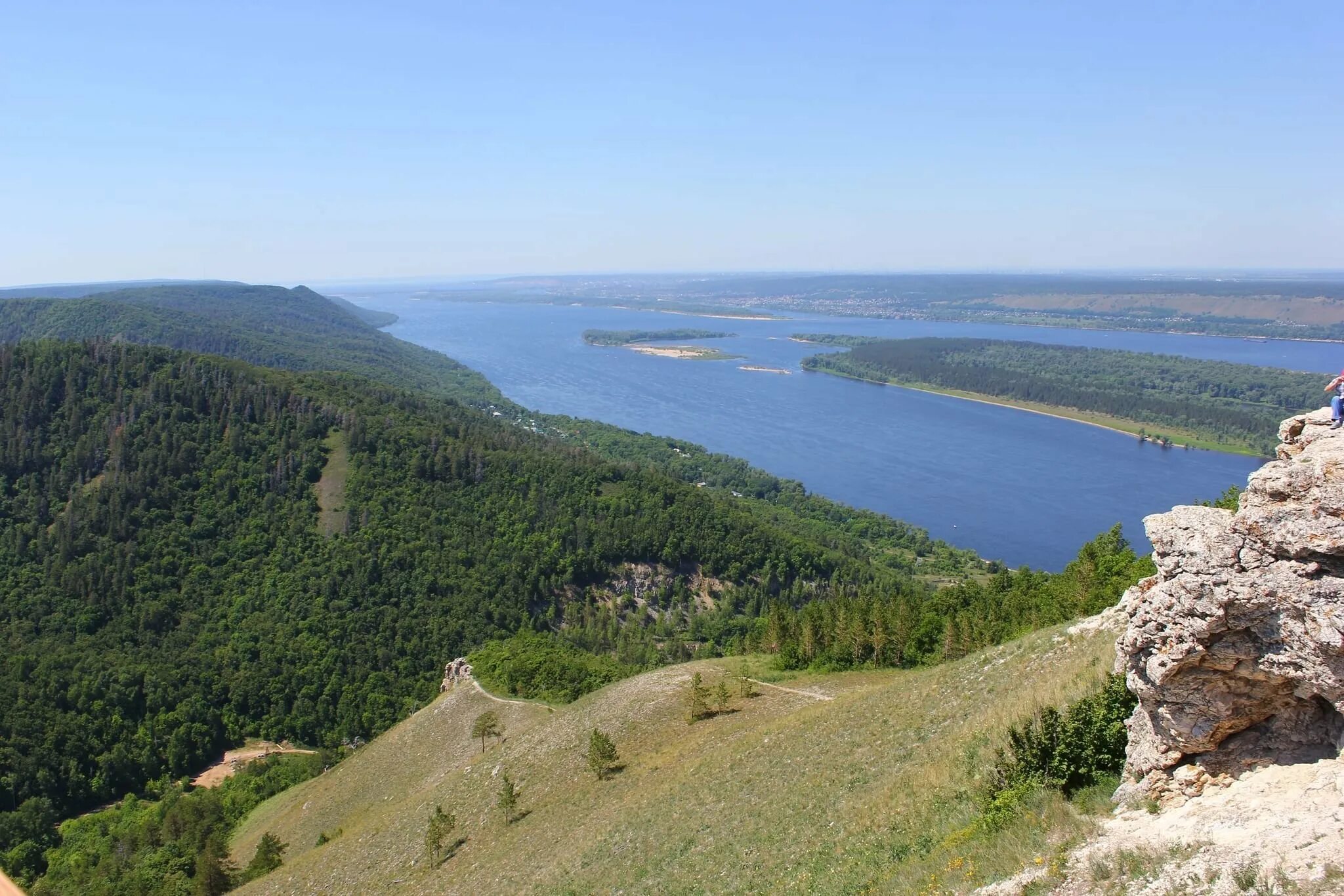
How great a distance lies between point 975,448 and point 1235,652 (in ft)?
519

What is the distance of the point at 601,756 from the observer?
3206 centimetres

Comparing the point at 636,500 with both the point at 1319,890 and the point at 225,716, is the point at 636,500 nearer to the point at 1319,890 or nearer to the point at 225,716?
the point at 225,716

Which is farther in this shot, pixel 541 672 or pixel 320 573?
pixel 320 573

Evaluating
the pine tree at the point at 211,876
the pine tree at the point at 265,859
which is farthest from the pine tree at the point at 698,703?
the pine tree at the point at 211,876

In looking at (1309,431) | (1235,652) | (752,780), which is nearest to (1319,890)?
(1235,652)

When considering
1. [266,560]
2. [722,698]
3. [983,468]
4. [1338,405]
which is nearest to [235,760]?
[266,560]

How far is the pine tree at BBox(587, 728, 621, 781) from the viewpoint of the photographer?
32062 millimetres

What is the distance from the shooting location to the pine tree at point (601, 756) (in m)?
32.1

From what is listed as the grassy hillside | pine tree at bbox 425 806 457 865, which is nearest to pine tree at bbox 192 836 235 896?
the grassy hillside

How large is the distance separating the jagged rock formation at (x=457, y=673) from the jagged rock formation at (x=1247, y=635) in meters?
52.0

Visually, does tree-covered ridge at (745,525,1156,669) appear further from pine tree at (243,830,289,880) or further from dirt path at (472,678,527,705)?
pine tree at (243,830,289,880)

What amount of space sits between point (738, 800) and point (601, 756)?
31.1 feet

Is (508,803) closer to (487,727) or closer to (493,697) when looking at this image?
(487,727)

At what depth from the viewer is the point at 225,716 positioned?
7525cm
